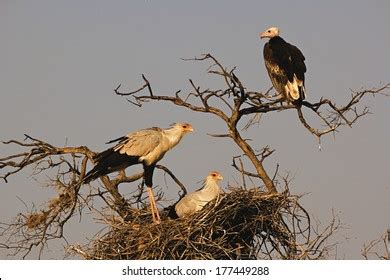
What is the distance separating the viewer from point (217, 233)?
23.3ft

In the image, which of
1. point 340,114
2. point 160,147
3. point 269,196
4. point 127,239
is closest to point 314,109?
point 340,114

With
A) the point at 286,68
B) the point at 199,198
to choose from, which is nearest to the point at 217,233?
the point at 199,198

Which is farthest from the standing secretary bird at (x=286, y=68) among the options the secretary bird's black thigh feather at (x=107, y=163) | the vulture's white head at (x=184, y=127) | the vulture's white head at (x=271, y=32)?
the secretary bird's black thigh feather at (x=107, y=163)

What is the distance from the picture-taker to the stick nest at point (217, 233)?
6918 millimetres

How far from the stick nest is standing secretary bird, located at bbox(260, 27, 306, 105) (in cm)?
129

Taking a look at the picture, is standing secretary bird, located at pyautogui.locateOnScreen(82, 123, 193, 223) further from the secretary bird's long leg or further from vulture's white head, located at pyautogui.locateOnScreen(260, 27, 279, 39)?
vulture's white head, located at pyautogui.locateOnScreen(260, 27, 279, 39)

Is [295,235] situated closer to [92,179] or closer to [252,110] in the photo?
[252,110]

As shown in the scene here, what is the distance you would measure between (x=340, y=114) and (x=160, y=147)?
1.72 metres

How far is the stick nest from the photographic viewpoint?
6918 millimetres

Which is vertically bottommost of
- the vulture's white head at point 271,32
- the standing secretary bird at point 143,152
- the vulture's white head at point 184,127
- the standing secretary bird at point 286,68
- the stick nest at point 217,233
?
the stick nest at point 217,233

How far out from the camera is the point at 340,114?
744cm

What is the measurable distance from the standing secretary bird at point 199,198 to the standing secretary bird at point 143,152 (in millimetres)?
263

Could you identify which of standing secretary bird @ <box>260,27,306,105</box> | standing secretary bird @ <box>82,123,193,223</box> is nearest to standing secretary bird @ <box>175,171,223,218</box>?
Answer: standing secretary bird @ <box>82,123,193,223</box>

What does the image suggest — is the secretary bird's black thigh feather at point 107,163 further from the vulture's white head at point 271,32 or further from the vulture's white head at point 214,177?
the vulture's white head at point 271,32
